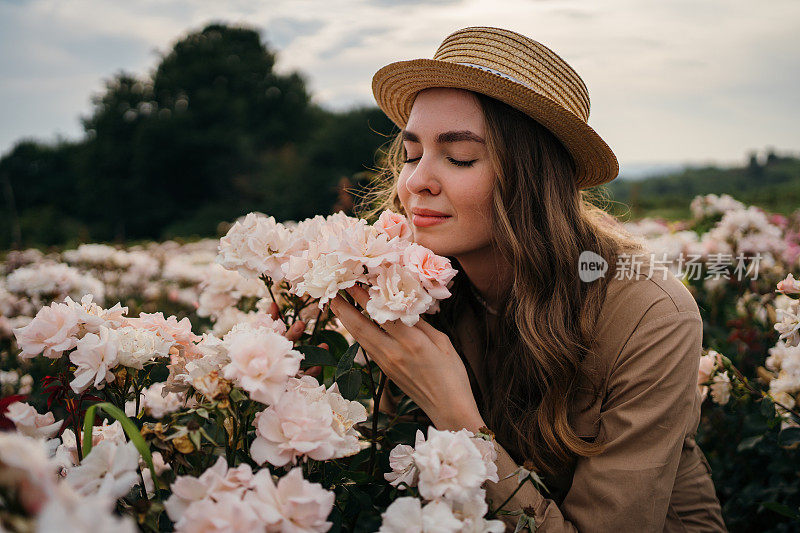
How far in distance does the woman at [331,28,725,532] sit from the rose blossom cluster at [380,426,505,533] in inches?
17.7

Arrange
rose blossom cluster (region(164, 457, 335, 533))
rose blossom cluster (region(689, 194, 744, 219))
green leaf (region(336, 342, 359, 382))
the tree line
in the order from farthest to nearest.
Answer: the tree line < rose blossom cluster (region(689, 194, 744, 219)) < green leaf (region(336, 342, 359, 382)) < rose blossom cluster (region(164, 457, 335, 533))

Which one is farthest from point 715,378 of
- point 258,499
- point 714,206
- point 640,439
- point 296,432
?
point 714,206

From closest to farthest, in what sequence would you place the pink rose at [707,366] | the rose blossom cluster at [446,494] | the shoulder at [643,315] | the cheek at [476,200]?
1. the rose blossom cluster at [446,494]
2. the shoulder at [643,315]
3. the cheek at [476,200]
4. the pink rose at [707,366]

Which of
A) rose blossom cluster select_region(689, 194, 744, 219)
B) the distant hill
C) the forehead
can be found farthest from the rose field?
the distant hill

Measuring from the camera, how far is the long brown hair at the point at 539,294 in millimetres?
1696

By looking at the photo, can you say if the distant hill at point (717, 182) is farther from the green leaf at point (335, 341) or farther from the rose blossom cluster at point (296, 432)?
the rose blossom cluster at point (296, 432)

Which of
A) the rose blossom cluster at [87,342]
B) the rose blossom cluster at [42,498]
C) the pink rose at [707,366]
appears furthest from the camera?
the pink rose at [707,366]

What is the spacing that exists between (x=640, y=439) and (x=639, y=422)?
52 millimetres

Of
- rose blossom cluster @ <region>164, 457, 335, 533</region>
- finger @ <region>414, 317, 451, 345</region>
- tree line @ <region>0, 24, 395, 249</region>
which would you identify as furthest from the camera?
tree line @ <region>0, 24, 395, 249</region>

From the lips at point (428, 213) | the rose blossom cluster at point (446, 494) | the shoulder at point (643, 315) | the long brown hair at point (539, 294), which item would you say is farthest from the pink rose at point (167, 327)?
the shoulder at point (643, 315)

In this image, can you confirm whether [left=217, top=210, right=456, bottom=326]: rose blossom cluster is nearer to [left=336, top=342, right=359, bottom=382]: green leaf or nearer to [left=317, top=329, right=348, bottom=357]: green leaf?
[left=336, top=342, right=359, bottom=382]: green leaf

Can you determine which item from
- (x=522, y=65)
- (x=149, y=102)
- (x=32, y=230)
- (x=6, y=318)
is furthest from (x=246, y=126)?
(x=522, y=65)

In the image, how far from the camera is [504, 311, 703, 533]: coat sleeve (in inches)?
57.6

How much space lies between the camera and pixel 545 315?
1788 millimetres
